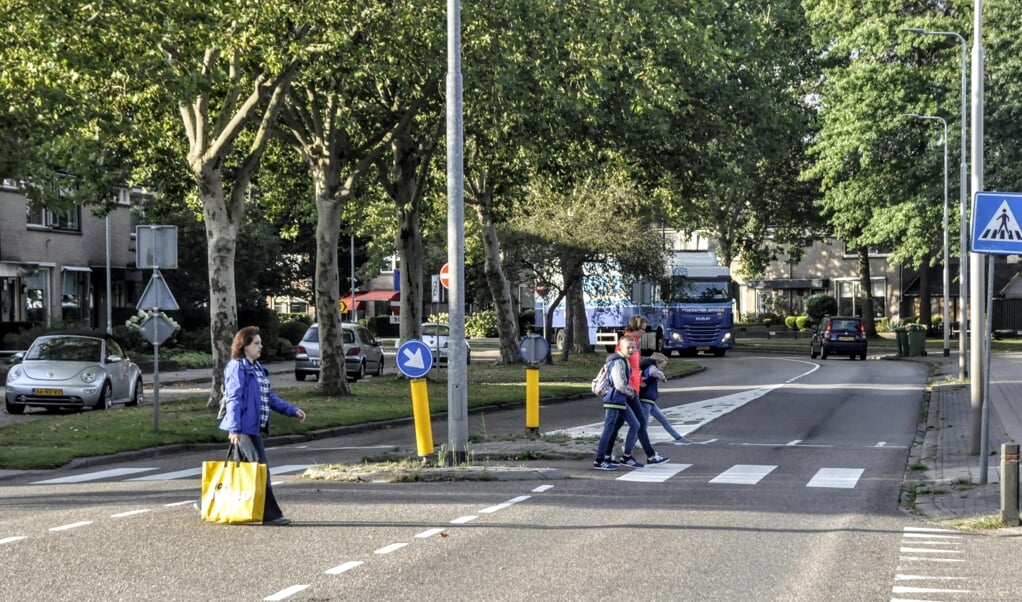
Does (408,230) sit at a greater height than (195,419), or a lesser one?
greater

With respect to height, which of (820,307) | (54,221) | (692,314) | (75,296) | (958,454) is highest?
(54,221)

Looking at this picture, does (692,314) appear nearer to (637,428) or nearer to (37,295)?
(37,295)

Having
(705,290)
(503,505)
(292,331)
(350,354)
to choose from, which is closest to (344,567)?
(503,505)

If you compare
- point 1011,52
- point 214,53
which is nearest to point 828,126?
point 1011,52

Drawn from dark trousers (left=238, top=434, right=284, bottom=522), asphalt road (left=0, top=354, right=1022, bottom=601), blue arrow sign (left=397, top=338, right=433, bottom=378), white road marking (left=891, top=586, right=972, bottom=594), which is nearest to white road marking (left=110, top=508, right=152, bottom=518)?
asphalt road (left=0, top=354, right=1022, bottom=601)

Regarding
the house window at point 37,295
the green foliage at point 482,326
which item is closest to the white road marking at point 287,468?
the house window at point 37,295

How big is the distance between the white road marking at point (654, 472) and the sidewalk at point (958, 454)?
2643 millimetres

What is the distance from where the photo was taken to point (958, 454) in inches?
763

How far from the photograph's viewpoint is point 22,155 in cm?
2089

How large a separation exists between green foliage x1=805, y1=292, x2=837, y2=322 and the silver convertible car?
60448mm

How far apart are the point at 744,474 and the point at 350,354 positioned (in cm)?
Result: 2502

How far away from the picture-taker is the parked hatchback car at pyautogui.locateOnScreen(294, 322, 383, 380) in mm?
39938

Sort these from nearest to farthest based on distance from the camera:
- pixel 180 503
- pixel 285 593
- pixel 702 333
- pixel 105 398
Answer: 1. pixel 285 593
2. pixel 180 503
3. pixel 105 398
4. pixel 702 333

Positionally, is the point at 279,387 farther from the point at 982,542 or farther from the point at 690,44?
the point at 982,542
